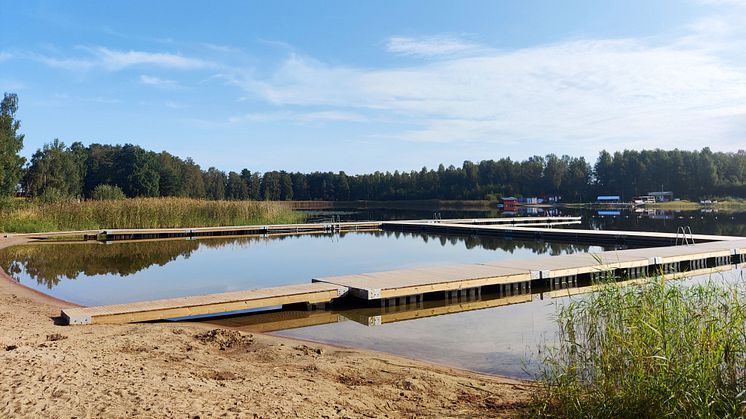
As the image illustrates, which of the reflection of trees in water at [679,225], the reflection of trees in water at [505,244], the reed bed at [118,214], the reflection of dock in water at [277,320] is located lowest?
the reflection of dock in water at [277,320]

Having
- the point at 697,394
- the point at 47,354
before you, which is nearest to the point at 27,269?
the point at 47,354

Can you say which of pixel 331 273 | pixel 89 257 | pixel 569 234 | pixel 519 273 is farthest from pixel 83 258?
pixel 569 234

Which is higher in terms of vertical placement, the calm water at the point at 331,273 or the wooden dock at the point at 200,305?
the wooden dock at the point at 200,305

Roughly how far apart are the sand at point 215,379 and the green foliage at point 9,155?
62.3 feet

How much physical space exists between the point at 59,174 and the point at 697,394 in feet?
156

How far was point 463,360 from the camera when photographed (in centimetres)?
527

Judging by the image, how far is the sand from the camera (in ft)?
11.0

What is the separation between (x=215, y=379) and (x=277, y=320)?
304cm

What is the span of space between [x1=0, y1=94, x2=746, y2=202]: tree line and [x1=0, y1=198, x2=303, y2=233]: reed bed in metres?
22.1

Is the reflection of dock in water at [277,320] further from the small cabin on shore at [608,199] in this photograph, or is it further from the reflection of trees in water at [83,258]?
the small cabin on shore at [608,199]

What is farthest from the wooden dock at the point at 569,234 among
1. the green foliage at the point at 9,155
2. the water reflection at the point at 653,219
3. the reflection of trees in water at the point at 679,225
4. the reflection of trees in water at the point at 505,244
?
the green foliage at the point at 9,155

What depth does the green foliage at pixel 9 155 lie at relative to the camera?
21.5m

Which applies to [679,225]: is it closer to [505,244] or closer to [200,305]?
[505,244]

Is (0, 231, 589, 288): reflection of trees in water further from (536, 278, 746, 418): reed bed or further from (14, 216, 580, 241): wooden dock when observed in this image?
(536, 278, 746, 418): reed bed
